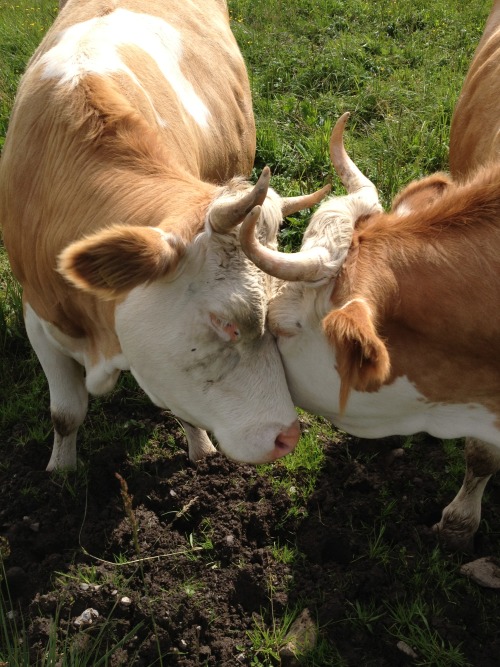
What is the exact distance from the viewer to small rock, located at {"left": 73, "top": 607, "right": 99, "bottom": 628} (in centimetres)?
330

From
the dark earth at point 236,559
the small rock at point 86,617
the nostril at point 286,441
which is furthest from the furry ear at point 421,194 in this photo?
the small rock at point 86,617

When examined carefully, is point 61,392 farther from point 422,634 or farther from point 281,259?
point 422,634

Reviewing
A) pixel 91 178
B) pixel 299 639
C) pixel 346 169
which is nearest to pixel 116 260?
pixel 91 178

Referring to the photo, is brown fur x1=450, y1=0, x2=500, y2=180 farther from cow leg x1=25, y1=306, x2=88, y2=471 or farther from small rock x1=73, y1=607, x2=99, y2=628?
small rock x1=73, y1=607, x2=99, y2=628

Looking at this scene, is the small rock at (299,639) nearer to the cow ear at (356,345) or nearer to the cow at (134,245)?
the cow at (134,245)

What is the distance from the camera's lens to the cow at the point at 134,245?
9.91 ft

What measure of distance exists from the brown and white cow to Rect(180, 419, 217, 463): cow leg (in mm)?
935

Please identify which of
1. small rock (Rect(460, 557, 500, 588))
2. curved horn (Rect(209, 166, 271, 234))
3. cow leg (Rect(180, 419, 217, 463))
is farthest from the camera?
cow leg (Rect(180, 419, 217, 463))

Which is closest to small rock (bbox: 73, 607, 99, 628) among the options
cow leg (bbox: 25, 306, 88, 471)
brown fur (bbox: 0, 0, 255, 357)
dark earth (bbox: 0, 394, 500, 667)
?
dark earth (bbox: 0, 394, 500, 667)

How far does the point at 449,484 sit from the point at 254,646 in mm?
1379

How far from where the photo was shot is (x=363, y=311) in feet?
9.61

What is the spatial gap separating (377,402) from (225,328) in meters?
0.76

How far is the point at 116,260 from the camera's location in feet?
9.18

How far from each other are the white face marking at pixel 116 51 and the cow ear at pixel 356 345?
5.51ft
